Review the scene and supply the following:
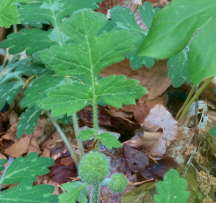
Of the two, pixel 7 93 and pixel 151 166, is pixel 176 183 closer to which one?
pixel 151 166

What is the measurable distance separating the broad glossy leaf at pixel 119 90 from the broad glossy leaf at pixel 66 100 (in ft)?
0.31

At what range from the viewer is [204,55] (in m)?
0.96

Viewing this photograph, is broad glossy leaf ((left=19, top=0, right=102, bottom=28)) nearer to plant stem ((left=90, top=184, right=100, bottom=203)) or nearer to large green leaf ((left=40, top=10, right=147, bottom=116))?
large green leaf ((left=40, top=10, right=147, bottom=116))

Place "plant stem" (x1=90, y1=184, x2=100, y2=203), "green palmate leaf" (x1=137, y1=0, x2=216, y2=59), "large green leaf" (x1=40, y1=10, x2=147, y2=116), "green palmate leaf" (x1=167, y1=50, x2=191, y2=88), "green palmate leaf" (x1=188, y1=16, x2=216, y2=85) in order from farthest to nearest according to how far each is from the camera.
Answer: "green palmate leaf" (x1=167, y1=50, x2=191, y2=88) < "plant stem" (x1=90, y1=184, x2=100, y2=203) < "large green leaf" (x1=40, y1=10, x2=147, y2=116) < "green palmate leaf" (x1=137, y1=0, x2=216, y2=59) < "green palmate leaf" (x1=188, y1=16, x2=216, y2=85)

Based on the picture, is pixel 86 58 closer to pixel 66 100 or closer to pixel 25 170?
pixel 66 100

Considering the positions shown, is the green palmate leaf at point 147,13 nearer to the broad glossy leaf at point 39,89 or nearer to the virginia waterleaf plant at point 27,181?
the broad glossy leaf at point 39,89

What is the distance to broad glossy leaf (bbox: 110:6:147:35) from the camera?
1.98 meters

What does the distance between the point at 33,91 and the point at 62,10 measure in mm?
716

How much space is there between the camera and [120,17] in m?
1.99

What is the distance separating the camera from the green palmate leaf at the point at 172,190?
3.84ft

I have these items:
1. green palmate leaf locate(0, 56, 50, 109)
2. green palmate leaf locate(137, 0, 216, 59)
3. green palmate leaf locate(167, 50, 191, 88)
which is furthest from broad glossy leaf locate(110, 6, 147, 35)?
green palmate leaf locate(137, 0, 216, 59)

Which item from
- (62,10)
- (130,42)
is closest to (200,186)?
(130,42)

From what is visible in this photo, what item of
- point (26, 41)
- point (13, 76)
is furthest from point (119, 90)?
point (13, 76)

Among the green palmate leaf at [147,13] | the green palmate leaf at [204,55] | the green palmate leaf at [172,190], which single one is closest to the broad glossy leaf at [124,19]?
the green palmate leaf at [147,13]
